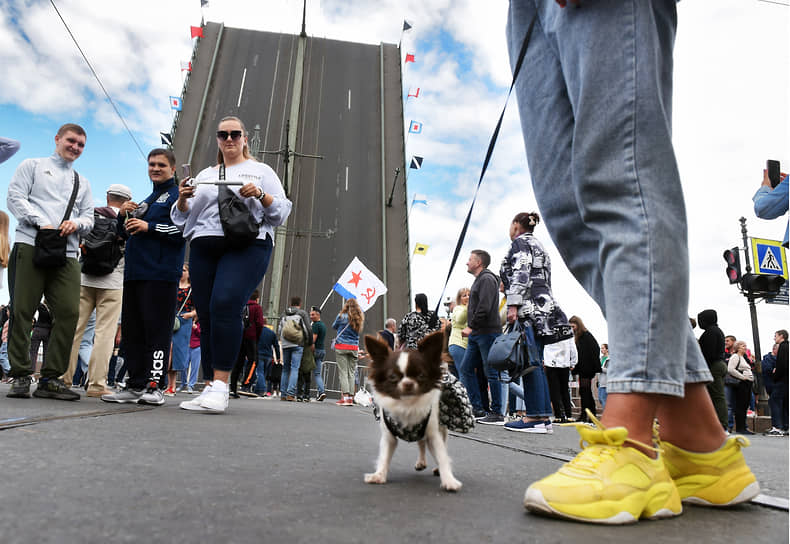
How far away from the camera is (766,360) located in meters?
9.49

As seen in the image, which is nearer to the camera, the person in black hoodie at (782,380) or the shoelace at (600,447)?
the shoelace at (600,447)

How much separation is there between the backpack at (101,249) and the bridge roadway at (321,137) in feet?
39.5

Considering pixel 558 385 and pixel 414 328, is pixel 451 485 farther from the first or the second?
pixel 558 385

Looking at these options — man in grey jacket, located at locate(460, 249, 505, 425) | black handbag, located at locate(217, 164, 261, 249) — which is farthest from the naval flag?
black handbag, located at locate(217, 164, 261, 249)

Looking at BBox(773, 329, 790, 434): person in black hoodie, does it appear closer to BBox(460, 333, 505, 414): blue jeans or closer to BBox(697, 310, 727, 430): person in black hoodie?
BBox(697, 310, 727, 430): person in black hoodie

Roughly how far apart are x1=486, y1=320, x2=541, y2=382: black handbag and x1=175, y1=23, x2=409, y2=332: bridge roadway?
12946 mm

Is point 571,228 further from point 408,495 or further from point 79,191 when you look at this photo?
point 79,191

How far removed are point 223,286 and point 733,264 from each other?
11.2m

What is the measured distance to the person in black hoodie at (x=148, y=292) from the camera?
151 inches

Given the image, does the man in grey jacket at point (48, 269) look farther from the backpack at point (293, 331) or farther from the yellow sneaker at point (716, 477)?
the backpack at point (293, 331)

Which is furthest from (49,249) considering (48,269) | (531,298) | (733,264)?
(733,264)

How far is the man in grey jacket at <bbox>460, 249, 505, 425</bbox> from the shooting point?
213 inches

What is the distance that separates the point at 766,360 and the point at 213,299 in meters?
9.29

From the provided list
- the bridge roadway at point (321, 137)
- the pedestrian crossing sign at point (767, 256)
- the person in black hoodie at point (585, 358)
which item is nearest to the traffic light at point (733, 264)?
the pedestrian crossing sign at point (767, 256)
